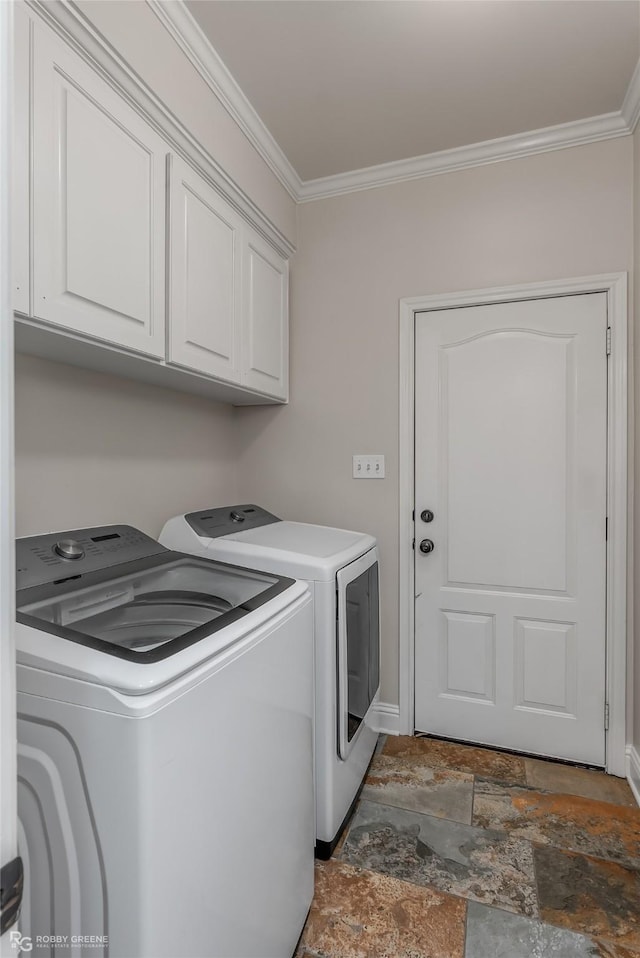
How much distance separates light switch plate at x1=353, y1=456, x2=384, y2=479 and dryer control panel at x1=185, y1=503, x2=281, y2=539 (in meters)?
0.47

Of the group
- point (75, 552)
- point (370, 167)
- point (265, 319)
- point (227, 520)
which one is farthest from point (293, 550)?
point (370, 167)

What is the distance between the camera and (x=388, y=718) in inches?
93.4

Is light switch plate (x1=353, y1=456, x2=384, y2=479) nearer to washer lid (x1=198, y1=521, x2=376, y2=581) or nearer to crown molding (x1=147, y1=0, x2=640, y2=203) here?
washer lid (x1=198, y1=521, x2=376, y2=581)

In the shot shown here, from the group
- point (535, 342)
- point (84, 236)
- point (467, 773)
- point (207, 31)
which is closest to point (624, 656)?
point (467, 773)

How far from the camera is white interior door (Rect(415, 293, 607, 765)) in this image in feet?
6.85

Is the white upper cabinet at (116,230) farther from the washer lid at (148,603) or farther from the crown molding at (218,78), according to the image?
the washer lid at (148,603)

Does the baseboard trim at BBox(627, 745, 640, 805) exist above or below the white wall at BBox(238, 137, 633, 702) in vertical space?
below

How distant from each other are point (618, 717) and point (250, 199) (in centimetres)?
264

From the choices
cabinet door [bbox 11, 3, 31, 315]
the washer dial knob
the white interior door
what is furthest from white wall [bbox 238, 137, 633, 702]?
cabinet door [bbox 11, 3, 31, 315]

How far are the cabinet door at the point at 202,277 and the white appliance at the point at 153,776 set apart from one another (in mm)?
884

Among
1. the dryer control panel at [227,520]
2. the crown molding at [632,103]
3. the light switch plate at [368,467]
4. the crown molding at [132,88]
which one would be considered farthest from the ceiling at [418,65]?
the dryer control panel at [227,520]

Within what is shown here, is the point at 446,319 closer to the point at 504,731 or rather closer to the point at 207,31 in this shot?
the point at 207,31

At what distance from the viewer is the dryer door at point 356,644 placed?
1.64 meters

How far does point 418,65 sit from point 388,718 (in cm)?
273
